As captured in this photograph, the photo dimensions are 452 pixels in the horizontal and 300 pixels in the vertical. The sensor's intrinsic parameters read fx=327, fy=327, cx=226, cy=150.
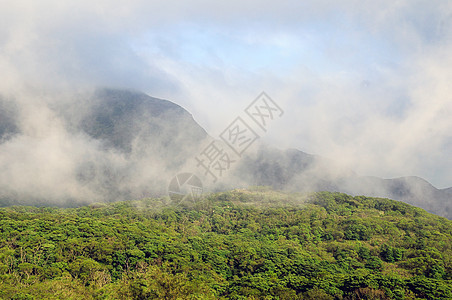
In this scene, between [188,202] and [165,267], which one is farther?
[188,202]

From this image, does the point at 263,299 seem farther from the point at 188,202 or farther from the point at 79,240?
the point at 188,202

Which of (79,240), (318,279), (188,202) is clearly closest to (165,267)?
(79,240)

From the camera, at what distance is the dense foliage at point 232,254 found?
4528cm

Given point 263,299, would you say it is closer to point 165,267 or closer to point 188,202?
point 165,267

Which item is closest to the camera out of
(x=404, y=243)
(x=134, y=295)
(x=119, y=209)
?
(x=134, y=295)

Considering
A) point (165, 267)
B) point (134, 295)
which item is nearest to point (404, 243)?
point (165, 267)

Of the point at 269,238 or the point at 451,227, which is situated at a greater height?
the point at 451,227

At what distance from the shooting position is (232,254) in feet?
239

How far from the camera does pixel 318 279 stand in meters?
54.2

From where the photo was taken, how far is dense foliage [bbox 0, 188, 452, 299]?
4528 centimetres

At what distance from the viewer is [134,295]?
38000 millimetres

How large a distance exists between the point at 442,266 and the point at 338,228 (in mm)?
34533

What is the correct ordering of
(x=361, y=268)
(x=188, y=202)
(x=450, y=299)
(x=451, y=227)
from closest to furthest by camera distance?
(x=450, y=299), (x=361, y=268), (x=451, y=227), (x=188, y=202)

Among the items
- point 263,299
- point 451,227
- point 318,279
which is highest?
point 451,227
